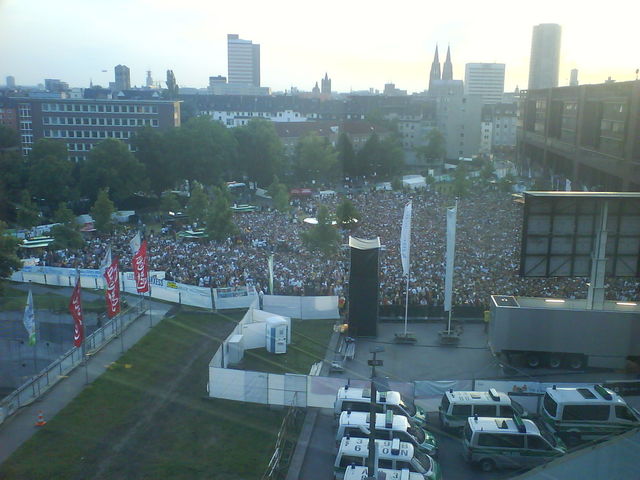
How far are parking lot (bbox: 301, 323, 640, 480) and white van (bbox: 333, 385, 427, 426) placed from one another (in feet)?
1.25

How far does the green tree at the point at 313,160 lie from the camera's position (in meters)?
49.4

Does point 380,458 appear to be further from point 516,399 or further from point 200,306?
point 200,306

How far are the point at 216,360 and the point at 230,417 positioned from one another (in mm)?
1492

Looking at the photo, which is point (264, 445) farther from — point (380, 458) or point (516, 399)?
point (516, 399)

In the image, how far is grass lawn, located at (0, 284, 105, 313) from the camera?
18234 mm

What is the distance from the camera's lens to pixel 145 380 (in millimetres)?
13078

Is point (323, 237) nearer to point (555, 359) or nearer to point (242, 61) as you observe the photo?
point (555, 359)

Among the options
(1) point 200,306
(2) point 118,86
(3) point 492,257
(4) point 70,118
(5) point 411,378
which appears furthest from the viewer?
(2) point 118,86

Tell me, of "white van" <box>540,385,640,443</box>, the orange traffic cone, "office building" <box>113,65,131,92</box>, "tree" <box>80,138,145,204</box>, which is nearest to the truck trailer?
"white van" <box>540,385,640,443</box>

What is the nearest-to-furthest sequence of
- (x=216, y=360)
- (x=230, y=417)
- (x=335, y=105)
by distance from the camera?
(x=230, y=417)
(x=216, y=360)
(x=335, y=105)

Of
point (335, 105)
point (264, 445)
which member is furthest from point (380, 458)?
point (335, 105)

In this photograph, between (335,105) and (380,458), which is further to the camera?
(335,105)

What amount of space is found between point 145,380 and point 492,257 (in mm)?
13414

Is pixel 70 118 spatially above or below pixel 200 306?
above
